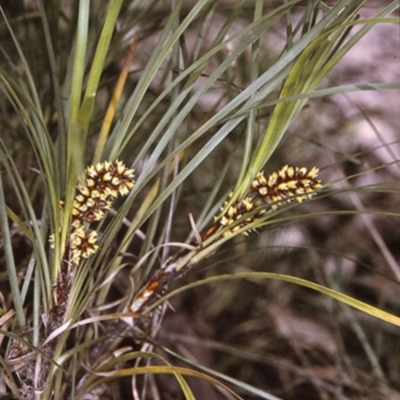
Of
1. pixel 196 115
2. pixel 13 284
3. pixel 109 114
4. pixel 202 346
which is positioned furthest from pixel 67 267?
pixel 196 115

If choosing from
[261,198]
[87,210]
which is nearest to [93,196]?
[87,210]

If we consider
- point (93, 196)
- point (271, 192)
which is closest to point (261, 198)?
point (271, 192)

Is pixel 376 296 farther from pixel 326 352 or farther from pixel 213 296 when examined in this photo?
pixel 213 296

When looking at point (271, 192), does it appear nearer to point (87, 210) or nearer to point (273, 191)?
point (273, 191)

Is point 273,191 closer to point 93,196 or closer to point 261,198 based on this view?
point 261,198
